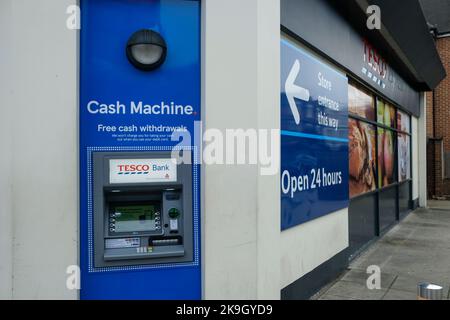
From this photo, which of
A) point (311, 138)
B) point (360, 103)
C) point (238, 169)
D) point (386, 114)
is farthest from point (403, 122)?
point (238, 169)

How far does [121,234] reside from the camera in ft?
9.42

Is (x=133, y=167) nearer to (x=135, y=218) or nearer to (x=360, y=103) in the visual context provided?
(x=135, y=218)

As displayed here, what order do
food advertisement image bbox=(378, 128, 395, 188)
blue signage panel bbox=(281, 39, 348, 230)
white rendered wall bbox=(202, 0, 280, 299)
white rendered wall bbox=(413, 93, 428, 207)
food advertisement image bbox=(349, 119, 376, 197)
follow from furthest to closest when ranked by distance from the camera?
white rendered wall bbox=(413, 93, 428, 207) → food advertisement image bbox=(378, 128, 395, 188) → food advertisement image bbox=(349, 119, 376, 197) → blue signage panel bbox=(281, 39, 348, 230) → white rendered wall bbox=(202, 0, 280, 299)

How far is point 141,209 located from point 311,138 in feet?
8.14

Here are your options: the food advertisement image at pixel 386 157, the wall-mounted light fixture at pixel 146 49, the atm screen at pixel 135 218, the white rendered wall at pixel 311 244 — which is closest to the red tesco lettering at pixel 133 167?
the atm screen at pixel 135 218

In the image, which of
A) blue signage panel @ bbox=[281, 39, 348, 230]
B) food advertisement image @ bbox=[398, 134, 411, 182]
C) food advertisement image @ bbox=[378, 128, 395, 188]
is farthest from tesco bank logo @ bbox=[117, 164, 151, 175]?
food advertisement image @ bbox=[398, 134, 411, 182]

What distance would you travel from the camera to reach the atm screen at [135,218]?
9.43 feet

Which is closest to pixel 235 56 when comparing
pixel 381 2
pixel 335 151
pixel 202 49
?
pixel 202 49

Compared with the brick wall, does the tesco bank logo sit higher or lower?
lower

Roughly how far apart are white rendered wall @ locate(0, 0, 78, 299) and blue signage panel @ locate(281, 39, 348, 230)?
81.4 inches

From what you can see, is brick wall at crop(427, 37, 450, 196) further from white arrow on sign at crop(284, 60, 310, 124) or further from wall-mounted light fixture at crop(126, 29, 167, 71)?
wall-mounted light fixture at crop(126, 29, 167, 71)

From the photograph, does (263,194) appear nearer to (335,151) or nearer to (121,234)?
(121,234)

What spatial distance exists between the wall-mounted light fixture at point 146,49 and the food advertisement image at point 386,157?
22.0 ft

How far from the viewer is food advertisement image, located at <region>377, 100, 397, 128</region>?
8633 millimetres
